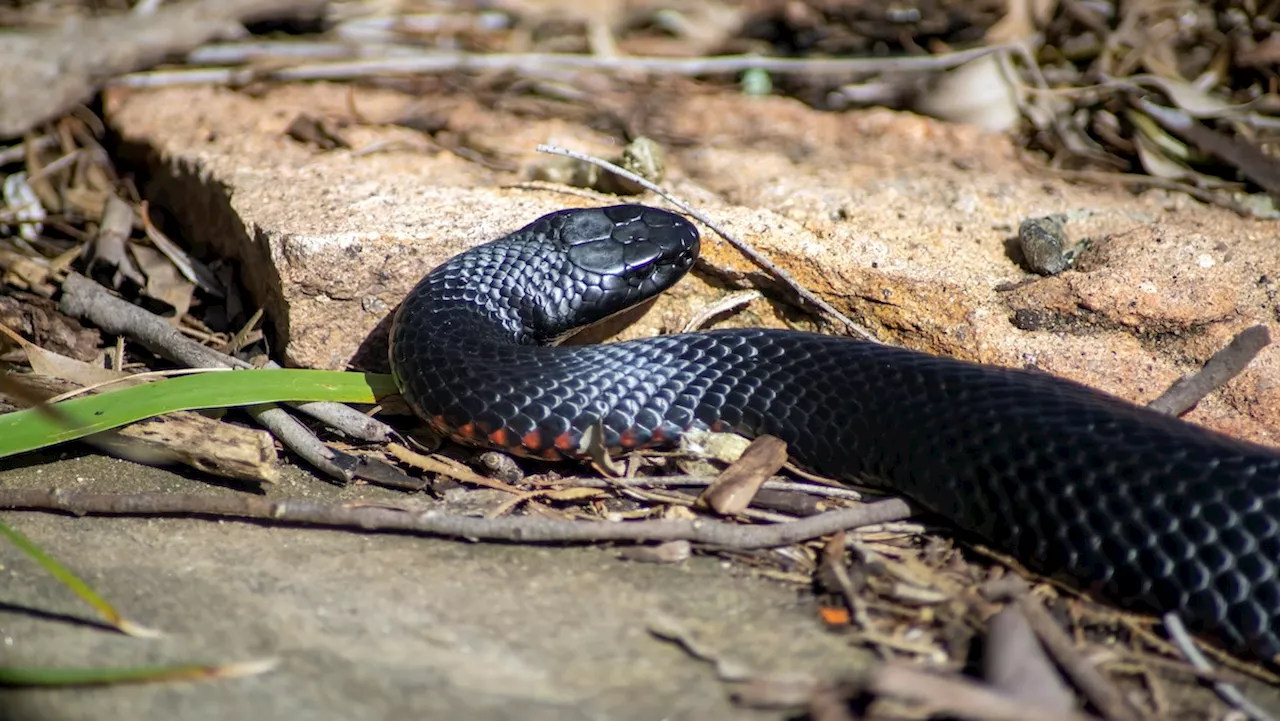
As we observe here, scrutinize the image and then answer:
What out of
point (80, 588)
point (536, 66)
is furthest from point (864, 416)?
point (536, 66)

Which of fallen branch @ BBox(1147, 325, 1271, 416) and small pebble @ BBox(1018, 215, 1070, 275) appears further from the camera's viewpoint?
small pebble @ BBox(1018, 215, 1070, 275)

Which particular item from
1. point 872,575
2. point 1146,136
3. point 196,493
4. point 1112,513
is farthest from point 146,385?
point 1146,136

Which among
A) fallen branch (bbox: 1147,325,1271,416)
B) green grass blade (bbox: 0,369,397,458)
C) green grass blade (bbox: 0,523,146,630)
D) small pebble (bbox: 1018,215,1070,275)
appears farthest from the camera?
small pebble (bbox: 1018,215,1070,275)

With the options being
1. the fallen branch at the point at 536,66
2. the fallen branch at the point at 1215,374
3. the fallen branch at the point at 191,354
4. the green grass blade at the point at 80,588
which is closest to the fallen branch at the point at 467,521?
the fallen branch at the point at 191,354

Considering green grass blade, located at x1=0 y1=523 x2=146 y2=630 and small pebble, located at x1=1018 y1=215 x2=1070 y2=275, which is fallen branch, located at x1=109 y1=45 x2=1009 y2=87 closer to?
small pebble, located at x1=1018 y1=215 x2=1070 y2=275

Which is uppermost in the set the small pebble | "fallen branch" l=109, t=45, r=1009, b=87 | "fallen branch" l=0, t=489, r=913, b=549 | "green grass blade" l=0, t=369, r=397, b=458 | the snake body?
"fallen branch" l=109, t=45, r=1009, b=87

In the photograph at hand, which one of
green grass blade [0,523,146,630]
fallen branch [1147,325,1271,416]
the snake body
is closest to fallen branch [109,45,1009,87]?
the snake body

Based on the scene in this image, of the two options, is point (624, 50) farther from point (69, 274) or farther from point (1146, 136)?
point (69, 274)

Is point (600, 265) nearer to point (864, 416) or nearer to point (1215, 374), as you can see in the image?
point (864, 416)

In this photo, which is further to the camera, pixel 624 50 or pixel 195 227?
pixel 624 50
